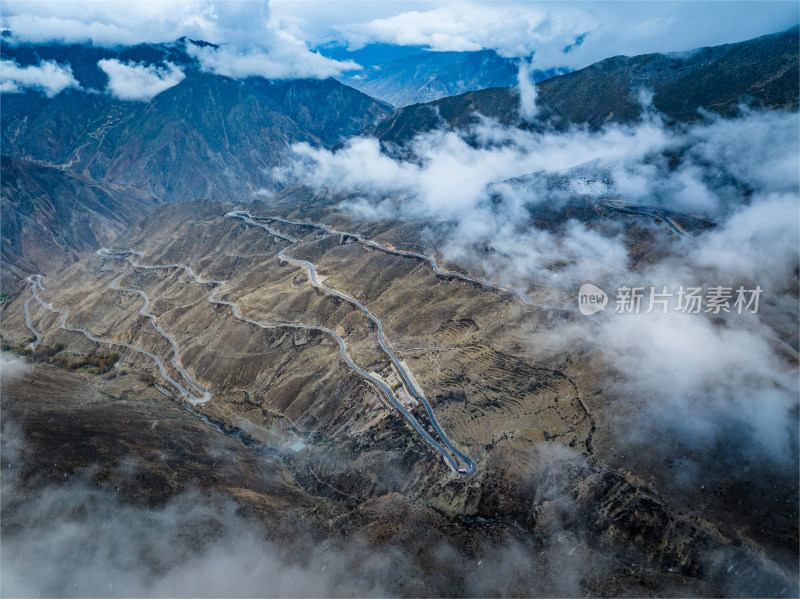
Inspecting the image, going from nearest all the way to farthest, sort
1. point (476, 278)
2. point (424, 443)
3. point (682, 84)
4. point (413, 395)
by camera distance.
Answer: point (424, 443) → point (413, 395) → point (476, 278) → point (682, 84)

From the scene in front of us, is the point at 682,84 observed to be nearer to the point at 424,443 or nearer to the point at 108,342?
the point at 424,443

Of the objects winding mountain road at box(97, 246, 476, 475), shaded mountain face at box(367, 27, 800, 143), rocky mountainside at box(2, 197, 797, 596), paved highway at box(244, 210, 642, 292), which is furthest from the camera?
shaded mountain face at box(367, 27, 800, 143)

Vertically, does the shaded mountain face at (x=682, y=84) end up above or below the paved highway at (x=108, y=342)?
above

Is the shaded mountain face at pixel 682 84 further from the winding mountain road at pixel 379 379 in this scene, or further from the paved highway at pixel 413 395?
the winding mountain road at pixel 379 379

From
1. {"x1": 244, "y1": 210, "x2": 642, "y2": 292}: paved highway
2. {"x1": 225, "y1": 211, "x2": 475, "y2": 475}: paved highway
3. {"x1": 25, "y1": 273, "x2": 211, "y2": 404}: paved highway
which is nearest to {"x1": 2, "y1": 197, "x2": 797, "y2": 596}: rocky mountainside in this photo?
{"x1": 225, "y1": 211, "x2": 475, "y2": 475}: paved highway

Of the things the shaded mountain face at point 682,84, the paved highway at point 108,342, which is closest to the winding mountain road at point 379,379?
the paved highway at point 108,342

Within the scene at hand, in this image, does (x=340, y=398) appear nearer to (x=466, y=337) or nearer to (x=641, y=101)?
(x=466, y=337)

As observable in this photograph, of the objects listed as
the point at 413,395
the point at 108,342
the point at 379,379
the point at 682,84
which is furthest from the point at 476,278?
the point at 682,84

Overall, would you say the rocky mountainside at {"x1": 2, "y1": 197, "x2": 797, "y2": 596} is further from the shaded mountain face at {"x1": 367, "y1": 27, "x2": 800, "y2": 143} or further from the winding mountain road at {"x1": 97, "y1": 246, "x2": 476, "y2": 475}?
the shaded mountain face at {"x1": 367, "y1": 27, "x2": 800, "y2": 143}
